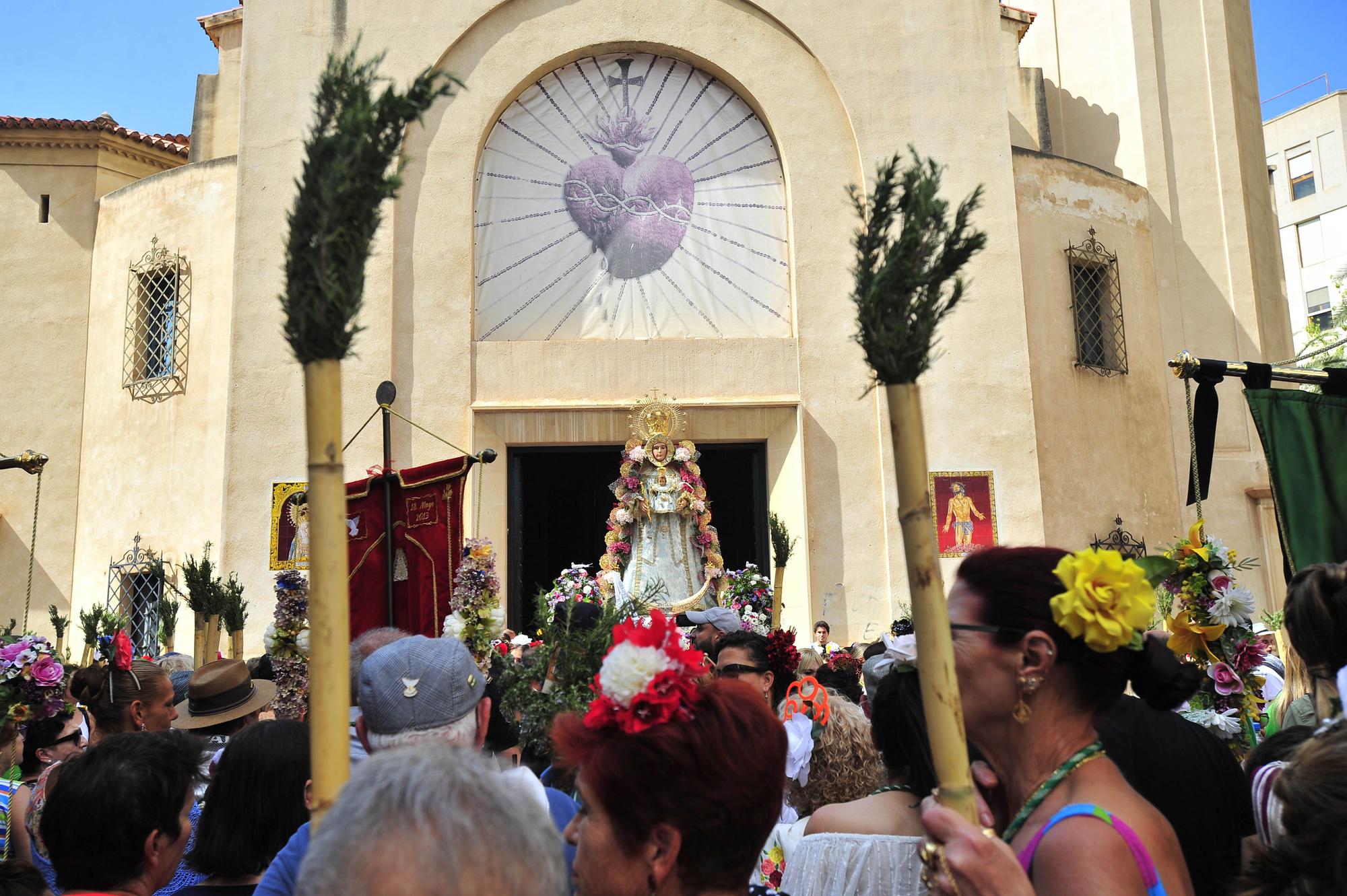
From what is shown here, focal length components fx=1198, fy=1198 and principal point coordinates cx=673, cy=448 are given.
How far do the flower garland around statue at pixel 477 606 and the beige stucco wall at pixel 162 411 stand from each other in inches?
394

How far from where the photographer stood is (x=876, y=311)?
1863mm

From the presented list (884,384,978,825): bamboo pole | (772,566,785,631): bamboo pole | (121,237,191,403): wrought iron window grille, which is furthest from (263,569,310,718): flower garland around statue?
(121,237,191,403): wrought iron window grille

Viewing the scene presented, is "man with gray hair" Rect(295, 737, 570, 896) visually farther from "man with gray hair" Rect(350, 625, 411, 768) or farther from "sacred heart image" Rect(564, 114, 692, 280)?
"sacred heart image" Rect(564, 114, 692, 280)

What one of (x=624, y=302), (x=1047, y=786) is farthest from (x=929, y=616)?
(x=624, y=302)

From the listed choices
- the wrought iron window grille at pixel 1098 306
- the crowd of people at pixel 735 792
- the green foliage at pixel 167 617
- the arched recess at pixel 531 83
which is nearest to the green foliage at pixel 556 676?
the crowd of people at pixel 735 792

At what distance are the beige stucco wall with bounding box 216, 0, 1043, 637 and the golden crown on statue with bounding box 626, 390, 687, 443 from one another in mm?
375

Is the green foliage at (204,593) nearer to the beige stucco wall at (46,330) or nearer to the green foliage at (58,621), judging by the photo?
the green foliage at (58,621)

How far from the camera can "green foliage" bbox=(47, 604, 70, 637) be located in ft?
49.7

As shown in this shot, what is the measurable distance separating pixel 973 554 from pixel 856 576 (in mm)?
13768

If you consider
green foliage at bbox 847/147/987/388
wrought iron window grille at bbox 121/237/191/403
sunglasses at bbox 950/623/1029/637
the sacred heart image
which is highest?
the sacred heart image

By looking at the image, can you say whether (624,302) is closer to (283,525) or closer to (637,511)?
(637,511)

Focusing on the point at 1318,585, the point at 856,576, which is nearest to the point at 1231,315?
the point at 856,576

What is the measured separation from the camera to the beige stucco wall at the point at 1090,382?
1733cm

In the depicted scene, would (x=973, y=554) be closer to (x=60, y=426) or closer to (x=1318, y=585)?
(x=1318, y=585)
